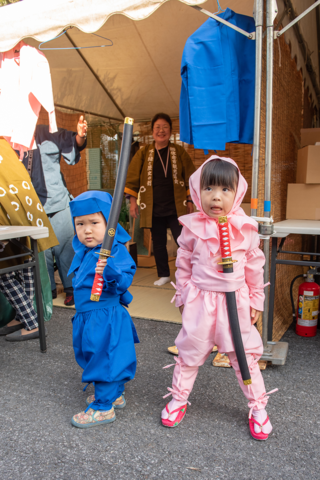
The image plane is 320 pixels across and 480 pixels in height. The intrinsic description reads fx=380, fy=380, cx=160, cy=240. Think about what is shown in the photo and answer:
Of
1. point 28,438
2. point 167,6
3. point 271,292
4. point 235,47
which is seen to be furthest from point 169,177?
point 28,438

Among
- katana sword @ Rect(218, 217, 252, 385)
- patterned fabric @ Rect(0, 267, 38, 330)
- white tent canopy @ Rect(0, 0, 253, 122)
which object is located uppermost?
white tent canopy @ Rect(0, 0, 253, 122)

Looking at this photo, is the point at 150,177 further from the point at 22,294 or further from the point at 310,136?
the point at 22,294

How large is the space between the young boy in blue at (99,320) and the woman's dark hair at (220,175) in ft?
1.52

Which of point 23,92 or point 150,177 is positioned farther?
point 150,177

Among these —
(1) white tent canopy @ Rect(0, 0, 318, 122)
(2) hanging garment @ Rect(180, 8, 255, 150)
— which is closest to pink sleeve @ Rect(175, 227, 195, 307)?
(2) hanging garment @ Rect(180, 8, 255, 150)

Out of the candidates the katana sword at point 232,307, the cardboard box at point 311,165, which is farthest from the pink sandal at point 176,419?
the cardboard box at point 311,165

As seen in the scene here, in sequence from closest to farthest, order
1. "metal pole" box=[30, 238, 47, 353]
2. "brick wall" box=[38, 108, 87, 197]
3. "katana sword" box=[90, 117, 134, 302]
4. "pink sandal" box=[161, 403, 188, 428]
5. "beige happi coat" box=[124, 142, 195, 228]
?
"katana sword" box=[90, 117, 134, 302], "pink sandal" box=[161, 403, 188, 428], "metal pole" box=[30, 238, 47, 353], "beige happi coat" box=[124, 142, 195, 228], "brick wall" box=[38, 108, 87, 197]

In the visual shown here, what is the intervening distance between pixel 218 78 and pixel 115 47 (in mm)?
1975

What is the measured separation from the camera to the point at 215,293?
5.35 feet

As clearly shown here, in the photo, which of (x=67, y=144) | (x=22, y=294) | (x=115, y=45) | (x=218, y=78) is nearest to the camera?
(x=218, y=78)

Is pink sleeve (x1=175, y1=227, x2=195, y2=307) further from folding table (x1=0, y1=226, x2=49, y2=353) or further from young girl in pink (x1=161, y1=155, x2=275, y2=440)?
folding table (x1=0, y1=226, x2=49, y2=353)

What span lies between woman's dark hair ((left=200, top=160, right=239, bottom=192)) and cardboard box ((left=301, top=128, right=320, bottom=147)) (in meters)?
2.08

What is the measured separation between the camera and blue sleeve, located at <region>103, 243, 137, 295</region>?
63.0 inches

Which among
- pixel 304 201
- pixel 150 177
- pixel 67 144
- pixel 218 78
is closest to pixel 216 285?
pixel 218 78
